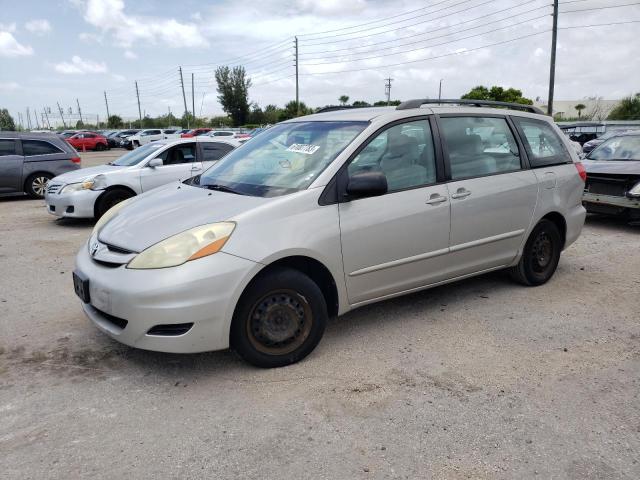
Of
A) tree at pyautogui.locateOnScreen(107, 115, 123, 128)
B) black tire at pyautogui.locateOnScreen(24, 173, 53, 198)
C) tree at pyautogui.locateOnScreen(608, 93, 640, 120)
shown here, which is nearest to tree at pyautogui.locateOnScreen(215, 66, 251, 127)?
tree at pyautogui.locateOnScreen(107, 115, 123, 128)

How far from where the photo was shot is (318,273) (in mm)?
3691

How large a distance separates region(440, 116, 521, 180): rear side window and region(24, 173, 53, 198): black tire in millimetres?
10483

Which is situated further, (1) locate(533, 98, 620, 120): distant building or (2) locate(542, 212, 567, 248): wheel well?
(1) locate(533, 98, 620, 120): distant building

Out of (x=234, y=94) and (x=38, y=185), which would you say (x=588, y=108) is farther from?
(x=38, y=185)

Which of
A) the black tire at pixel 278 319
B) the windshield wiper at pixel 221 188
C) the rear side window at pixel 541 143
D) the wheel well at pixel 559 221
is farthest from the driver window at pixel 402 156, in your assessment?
the wheel well at pixel 559 221

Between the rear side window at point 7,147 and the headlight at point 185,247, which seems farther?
the rear side window at point 7,147

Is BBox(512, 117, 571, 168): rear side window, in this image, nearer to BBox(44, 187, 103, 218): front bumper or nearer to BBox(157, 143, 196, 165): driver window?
BBox(157, 143, 196, 165): driver window

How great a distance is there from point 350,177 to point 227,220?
92 cm

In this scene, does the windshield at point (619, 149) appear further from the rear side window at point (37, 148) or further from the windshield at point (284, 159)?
the rear side window at point (37, 148)

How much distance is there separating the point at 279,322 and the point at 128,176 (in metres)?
6.21

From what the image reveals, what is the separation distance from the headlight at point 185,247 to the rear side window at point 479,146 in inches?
80.0

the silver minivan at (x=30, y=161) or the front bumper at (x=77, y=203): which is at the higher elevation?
the silver minivan at (x=30, y=161)

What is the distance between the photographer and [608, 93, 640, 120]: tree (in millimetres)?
49556

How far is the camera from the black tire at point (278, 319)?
130 inches
